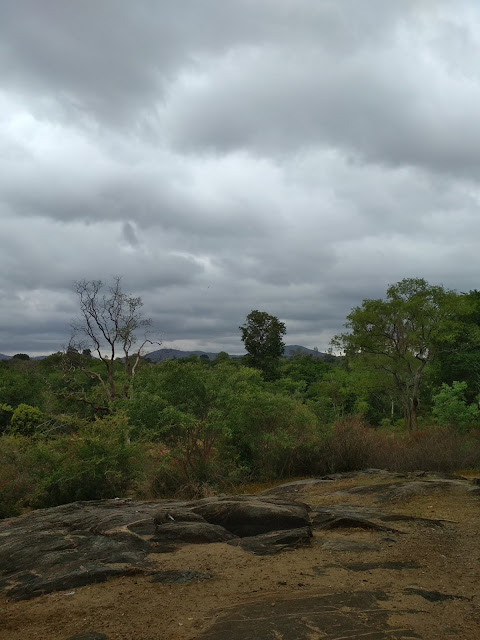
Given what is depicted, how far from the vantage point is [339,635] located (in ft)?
14.9

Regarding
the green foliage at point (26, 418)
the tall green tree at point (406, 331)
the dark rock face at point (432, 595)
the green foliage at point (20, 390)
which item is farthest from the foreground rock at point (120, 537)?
the green foliage at point (20, 390)

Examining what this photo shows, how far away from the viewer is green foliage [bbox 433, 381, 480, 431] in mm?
22109

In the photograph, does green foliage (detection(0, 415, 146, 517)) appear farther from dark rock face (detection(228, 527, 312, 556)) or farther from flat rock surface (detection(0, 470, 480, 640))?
dark rock face (detection(228, 527, 312, 556))

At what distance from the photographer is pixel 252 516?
8.20m

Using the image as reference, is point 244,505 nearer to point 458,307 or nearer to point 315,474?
point 315,474

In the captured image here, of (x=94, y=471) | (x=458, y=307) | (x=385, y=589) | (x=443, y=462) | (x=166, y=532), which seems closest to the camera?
(x=385, y=589)

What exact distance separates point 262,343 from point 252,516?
41.0 m

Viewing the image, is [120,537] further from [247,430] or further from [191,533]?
[247,430]

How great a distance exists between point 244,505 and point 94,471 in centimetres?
603

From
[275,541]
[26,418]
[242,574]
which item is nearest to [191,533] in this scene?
[275,541]

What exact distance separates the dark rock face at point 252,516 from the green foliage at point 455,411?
15.8 metres

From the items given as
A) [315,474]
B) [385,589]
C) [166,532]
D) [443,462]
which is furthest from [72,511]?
[443,462]

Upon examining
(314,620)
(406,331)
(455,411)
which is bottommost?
(314,620)

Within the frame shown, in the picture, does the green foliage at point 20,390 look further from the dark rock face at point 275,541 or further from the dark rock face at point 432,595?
the dark rock face at point 432,595
